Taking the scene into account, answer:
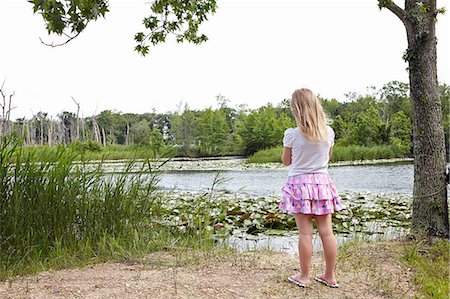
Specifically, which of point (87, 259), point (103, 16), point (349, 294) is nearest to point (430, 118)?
point (349, 294)

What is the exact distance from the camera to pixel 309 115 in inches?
115

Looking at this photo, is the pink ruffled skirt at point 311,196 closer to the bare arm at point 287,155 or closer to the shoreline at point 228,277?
the bare arm at point 287,155

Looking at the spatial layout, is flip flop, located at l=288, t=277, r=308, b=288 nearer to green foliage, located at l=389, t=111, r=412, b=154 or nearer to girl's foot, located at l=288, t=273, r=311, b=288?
girl's foot, located at l=288, t=273, r=311, b=288

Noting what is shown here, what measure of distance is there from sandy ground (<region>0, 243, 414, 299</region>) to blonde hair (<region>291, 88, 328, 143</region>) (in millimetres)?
990

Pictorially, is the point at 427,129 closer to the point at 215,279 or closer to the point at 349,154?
the point at 215,279

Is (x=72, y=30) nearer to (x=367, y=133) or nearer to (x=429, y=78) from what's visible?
(x=429, y=78)

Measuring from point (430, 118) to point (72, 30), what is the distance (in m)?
3.11

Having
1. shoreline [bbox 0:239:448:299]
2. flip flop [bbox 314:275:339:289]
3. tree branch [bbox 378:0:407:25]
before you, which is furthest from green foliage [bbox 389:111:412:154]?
flip flop [bbox 314:275:339:289]

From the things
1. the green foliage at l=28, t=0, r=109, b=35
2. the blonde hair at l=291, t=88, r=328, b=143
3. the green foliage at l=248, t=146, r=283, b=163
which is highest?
the green foliage at l=28, t=0, r=109, b=35

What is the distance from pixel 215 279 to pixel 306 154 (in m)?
1.03

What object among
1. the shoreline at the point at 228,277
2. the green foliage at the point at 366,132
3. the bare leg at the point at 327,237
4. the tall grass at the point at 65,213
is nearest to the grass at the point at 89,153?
the tall grass at the point at 65,213

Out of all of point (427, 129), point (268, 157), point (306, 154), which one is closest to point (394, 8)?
point (427, 129)

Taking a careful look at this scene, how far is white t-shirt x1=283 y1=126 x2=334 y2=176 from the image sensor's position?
296 cm

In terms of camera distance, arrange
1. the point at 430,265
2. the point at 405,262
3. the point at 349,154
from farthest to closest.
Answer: the point at 349,154
the point at 405,262
the point at 430,265
